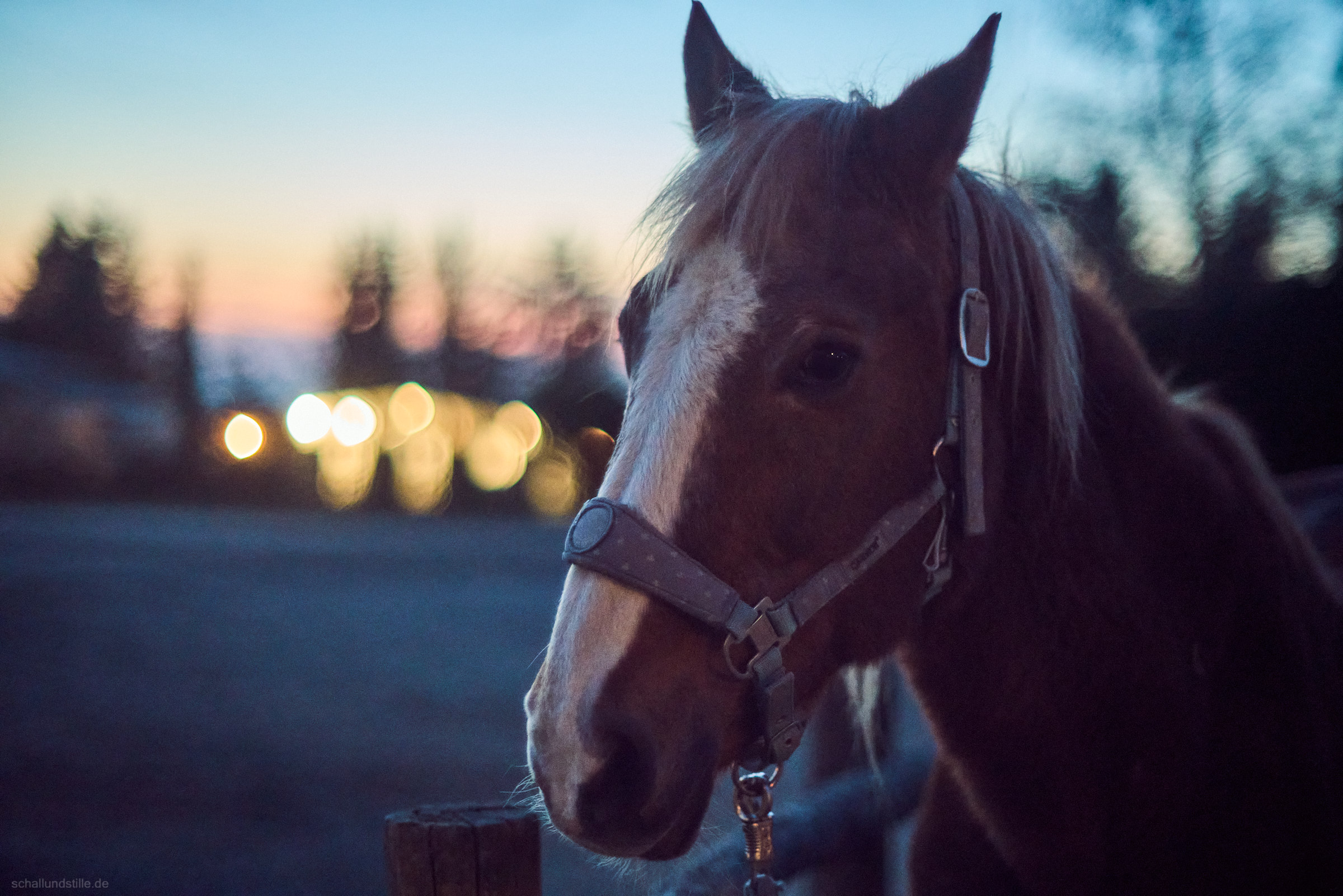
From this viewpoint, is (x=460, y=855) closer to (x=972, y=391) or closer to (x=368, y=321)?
(x=972, y=391)

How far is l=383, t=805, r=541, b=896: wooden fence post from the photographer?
54.1 inches

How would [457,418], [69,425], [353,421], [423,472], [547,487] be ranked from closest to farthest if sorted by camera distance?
1. [69,425]
2. [547,487]
3. [423,472]
4. [457,418]
5. [353,421]

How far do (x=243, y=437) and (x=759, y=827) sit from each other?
30.2 meters

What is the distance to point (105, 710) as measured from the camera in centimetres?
688

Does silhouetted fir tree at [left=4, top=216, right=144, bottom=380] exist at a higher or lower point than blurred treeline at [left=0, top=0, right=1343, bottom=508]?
higher

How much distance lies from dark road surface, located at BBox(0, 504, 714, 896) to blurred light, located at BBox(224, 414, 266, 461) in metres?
12.7

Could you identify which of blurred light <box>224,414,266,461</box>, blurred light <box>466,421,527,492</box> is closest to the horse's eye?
blurred light <box>466,421,527,492</box>

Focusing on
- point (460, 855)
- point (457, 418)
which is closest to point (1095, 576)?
point (460, 855)

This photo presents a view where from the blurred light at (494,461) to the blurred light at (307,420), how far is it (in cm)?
522

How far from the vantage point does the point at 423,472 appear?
27.2 metres

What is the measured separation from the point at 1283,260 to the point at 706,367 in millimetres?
6828

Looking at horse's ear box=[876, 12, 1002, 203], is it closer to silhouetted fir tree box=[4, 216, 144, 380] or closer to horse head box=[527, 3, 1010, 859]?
horse head box=[527, 3, 1010, 859]

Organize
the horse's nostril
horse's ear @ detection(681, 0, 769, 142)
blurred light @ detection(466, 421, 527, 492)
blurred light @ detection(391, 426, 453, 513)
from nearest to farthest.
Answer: the horse's nostril → horse's ear @ detection(681, 0, 769, 142) → blurred light @ detection(466, 421, 527, 492) → blurred light @ detection(391, 426, 453, 513)

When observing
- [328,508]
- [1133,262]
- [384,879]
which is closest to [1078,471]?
[384,879]
